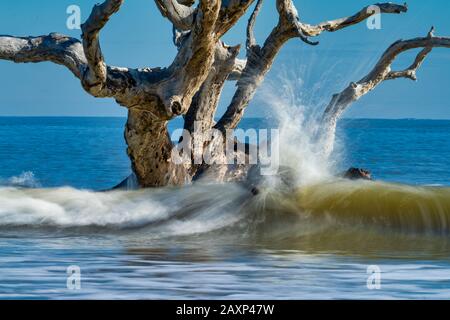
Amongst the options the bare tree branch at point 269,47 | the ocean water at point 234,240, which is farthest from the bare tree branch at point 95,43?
the bare tree branch at point 269,47

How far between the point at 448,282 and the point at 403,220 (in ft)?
12.9

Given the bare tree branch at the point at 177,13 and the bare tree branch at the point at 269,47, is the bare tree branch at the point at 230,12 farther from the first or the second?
the bare tree branch at the point at 269,47

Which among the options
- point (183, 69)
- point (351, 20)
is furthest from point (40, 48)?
point (351, 20)

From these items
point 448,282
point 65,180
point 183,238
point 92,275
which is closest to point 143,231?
point 183,238

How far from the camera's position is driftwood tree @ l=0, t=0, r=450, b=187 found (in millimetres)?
12180

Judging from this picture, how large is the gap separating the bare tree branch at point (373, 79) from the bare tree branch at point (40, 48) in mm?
4450

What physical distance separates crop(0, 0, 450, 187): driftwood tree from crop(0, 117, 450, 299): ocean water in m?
0.60

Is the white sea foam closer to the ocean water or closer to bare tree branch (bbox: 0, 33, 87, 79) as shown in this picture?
the ocean water

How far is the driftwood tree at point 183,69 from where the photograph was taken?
12180mm

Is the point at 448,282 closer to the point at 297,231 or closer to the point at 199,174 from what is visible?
the point at 297,231

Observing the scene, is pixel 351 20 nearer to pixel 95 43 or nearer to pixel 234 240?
pixel 234 240

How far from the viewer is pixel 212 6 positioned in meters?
11.6

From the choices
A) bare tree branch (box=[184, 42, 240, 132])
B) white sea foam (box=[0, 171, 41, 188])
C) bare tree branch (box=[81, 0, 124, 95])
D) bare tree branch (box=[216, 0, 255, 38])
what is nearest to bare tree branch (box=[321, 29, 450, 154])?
bare tree branch (box=[184, 42, 240, 132])
